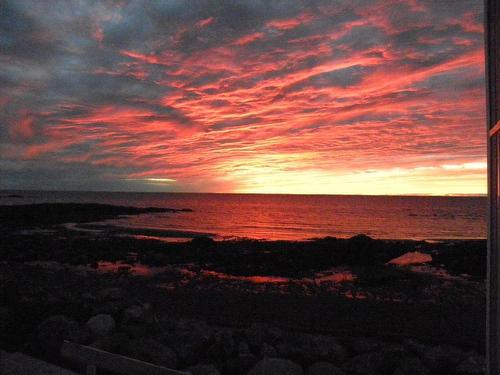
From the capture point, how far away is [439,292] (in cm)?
1471

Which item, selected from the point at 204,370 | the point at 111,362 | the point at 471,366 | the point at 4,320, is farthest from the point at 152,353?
the point at 471,366

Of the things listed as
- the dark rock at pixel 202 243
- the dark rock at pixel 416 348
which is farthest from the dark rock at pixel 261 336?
the dark rock at pixel 202 243

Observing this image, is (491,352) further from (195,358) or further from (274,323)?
(274,323)

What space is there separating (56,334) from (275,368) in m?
3.79

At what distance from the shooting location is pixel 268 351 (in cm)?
682

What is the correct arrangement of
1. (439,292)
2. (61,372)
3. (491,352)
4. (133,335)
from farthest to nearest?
(439,292) < (133,335) < (61,372) < (491,352)

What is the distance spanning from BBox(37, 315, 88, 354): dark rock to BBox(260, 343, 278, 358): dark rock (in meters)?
2.99

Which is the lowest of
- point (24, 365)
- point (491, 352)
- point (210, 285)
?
point (210, 285)

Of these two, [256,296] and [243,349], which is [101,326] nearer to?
[243,349]

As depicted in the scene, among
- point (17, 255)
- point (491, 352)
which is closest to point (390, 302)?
point (491, 352)

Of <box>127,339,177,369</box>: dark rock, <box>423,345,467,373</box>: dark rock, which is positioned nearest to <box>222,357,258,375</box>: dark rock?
<box>127,339,177,369</box>: dark rock

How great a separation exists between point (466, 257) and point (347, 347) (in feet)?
61.1

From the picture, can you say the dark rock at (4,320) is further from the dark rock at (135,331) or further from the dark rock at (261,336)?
the dark rock at (261,336)

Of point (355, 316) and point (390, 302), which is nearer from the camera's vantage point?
point (355, 316)
